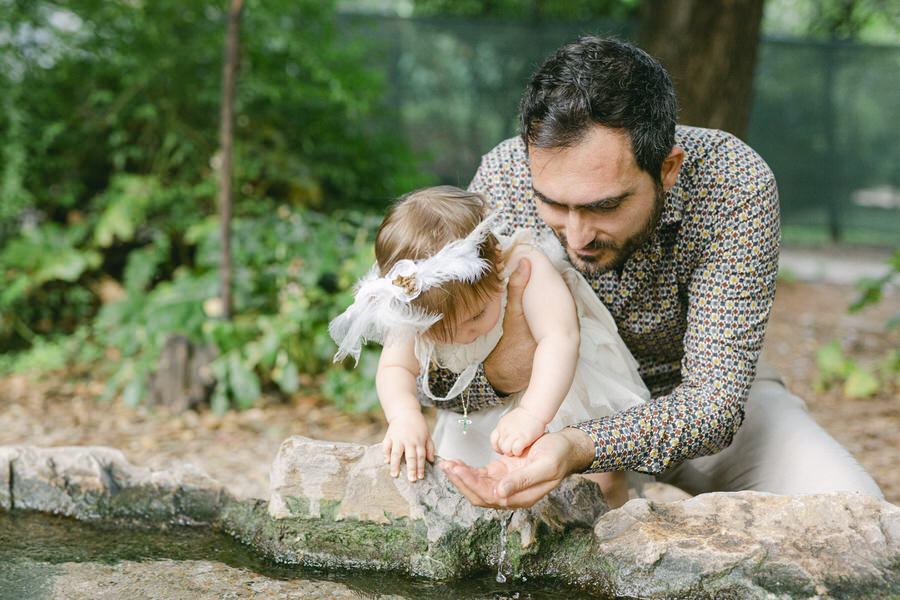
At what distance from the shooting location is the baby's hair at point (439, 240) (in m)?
1.94

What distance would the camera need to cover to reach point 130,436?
3906mm

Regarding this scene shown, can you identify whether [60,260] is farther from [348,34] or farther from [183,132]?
[348,34]

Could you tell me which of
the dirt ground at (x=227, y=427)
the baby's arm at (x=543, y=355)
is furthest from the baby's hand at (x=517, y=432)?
the dirt ground at (x=227, y=427)

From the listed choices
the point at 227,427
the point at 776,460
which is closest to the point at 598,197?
the point at 776,460

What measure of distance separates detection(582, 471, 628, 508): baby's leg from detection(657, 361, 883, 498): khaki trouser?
0.38 metres

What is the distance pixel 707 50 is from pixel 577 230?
3553 mm

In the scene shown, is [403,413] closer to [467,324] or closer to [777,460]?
[467,324]

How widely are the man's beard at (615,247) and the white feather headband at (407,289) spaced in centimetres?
26

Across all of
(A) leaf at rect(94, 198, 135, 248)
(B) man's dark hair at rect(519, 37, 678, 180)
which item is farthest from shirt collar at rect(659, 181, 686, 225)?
(A) leaf at rect(94, 198, 135, 248)

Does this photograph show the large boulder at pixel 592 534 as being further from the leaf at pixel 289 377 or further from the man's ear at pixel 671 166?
the leaf at pixel 289 377

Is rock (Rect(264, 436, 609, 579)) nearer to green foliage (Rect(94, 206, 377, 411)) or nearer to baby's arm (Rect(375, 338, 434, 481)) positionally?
baby's arm (Rect(375, 338, 434, 481))

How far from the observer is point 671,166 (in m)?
2.10

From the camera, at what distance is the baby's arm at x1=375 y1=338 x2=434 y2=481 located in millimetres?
1944

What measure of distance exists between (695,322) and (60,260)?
3885mm
